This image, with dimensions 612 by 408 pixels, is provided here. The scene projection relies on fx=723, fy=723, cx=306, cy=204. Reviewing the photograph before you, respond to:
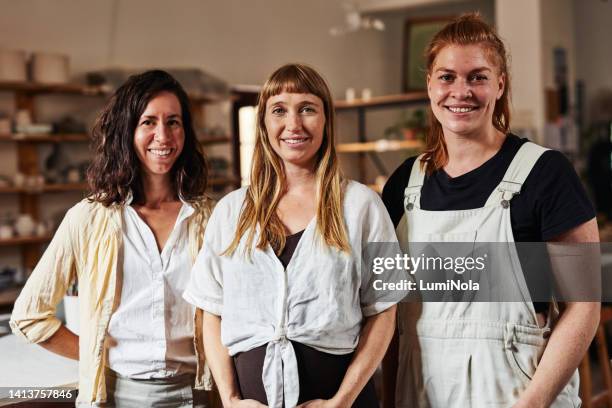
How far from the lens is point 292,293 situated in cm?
158

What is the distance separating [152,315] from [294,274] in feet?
1.35

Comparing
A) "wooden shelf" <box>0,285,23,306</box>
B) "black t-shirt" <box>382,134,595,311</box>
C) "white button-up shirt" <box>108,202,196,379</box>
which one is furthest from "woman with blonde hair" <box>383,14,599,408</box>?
"wooden shelf" <box>0,285,23,306</box>

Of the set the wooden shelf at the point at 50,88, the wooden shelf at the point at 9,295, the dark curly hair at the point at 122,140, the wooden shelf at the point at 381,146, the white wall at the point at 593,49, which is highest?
the white wall at the point at 593,49

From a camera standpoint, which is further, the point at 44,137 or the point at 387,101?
the point at 387,101

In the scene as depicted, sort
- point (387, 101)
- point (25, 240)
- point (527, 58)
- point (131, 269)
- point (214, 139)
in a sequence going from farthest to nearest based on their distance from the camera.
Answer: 1. point (387, 101)
2. point (527, 58)
3. point (214, 139)
4. point (25, 240)
5. point (131, 269)

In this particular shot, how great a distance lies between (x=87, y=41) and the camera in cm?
600

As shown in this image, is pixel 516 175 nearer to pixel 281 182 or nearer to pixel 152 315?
pixel 281 182

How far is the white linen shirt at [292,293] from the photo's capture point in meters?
1.57

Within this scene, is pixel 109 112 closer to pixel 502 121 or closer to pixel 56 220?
pixel 502 121

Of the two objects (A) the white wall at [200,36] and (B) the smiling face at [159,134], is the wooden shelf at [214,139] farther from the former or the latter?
(B) the smiling face at [159,134]

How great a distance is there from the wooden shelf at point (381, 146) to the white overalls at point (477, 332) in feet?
18.1

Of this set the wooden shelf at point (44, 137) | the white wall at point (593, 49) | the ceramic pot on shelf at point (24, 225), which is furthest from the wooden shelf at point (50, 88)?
the white wall at point (593, 49)

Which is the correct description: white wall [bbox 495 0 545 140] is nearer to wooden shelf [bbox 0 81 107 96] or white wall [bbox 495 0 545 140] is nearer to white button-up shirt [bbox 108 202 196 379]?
wooden shelf [bbox 0 81 107 96]

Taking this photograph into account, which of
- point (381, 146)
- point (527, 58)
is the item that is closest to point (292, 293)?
point (527, 58)
